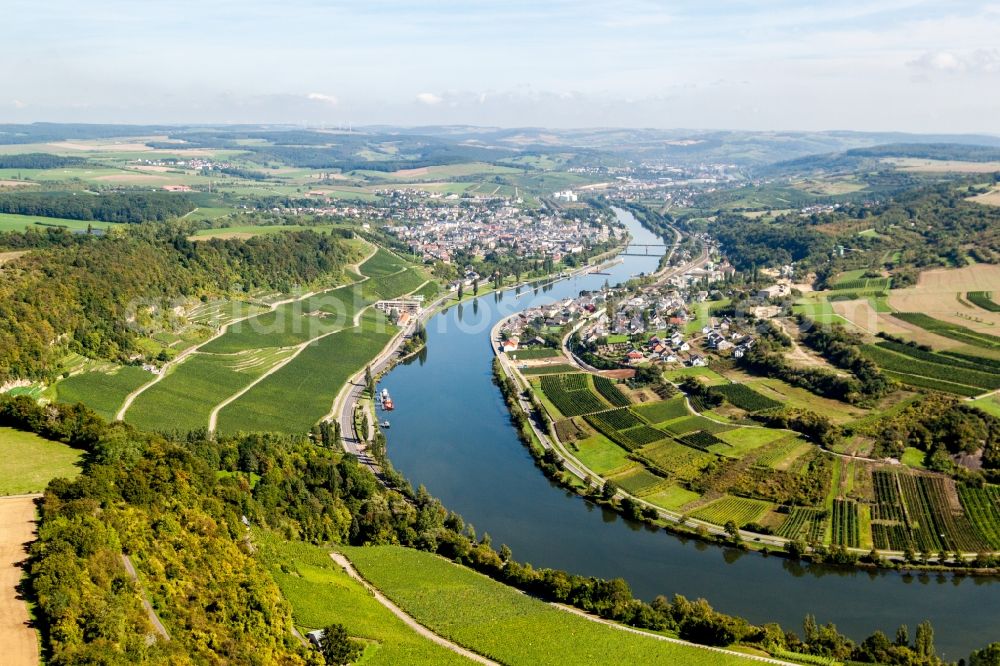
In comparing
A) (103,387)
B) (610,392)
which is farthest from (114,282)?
Answer: (610,392)

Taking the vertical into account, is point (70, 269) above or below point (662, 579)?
above

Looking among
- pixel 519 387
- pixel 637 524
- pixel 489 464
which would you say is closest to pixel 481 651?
pixel 637 524

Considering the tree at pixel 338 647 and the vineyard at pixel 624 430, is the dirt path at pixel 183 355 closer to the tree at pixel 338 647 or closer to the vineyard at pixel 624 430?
the vineyard at pixel 624 430

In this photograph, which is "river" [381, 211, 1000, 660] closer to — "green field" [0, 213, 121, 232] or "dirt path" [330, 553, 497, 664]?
"dirt path" [330, 553, 497, 664]

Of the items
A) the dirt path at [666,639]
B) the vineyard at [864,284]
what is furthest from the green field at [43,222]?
the vineyard at [864,284]

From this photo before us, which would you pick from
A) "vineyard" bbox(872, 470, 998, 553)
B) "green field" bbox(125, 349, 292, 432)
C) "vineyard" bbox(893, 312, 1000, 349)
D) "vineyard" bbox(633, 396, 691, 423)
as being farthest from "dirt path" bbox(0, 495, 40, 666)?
"vineyard" bbox(893, 312, 1000, 349)

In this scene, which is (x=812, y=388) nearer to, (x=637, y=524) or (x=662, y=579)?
(x=637, y=524)
